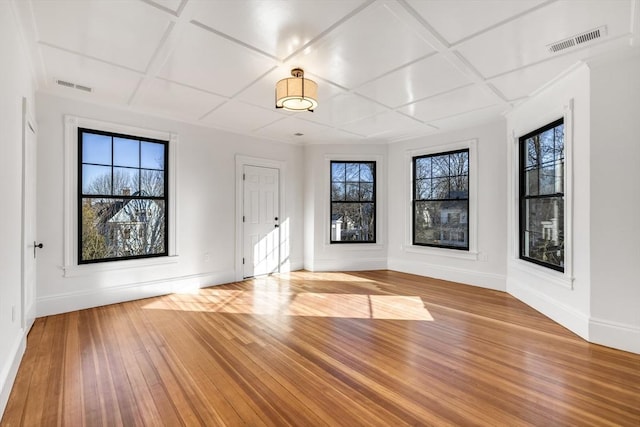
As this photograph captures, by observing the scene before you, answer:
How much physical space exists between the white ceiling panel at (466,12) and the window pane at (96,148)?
3.90 metres

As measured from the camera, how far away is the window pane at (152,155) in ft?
13.9

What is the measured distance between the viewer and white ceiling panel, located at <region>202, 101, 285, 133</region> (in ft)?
13.1

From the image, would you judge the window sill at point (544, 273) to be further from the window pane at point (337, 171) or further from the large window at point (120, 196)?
the large window at point (120, 196)

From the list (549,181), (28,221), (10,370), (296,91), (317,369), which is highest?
(296,91)

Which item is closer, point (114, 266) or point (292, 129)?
point (114, 266)

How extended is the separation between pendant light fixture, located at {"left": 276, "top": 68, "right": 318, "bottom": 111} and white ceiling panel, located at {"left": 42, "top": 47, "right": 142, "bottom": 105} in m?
1.47

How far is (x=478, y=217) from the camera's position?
192 inches

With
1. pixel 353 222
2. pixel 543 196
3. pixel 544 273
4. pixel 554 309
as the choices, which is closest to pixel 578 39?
pixel 543 196

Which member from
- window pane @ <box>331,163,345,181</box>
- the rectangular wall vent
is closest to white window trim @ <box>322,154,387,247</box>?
window pane @ <box>331,163,345,181</box>

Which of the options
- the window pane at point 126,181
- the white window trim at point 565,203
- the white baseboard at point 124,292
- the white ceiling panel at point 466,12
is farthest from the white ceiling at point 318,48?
the white baseboard at point 124,292

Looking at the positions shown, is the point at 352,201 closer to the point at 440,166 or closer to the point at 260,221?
the point at 440,166

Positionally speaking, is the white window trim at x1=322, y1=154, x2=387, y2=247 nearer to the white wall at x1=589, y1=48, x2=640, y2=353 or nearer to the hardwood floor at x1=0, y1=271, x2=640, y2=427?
the hardwood floor at x1=0, y1=271, x2=640, y2=427

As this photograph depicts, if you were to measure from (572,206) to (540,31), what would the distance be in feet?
5.78

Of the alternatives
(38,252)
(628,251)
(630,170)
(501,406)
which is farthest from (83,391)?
(630,170)
